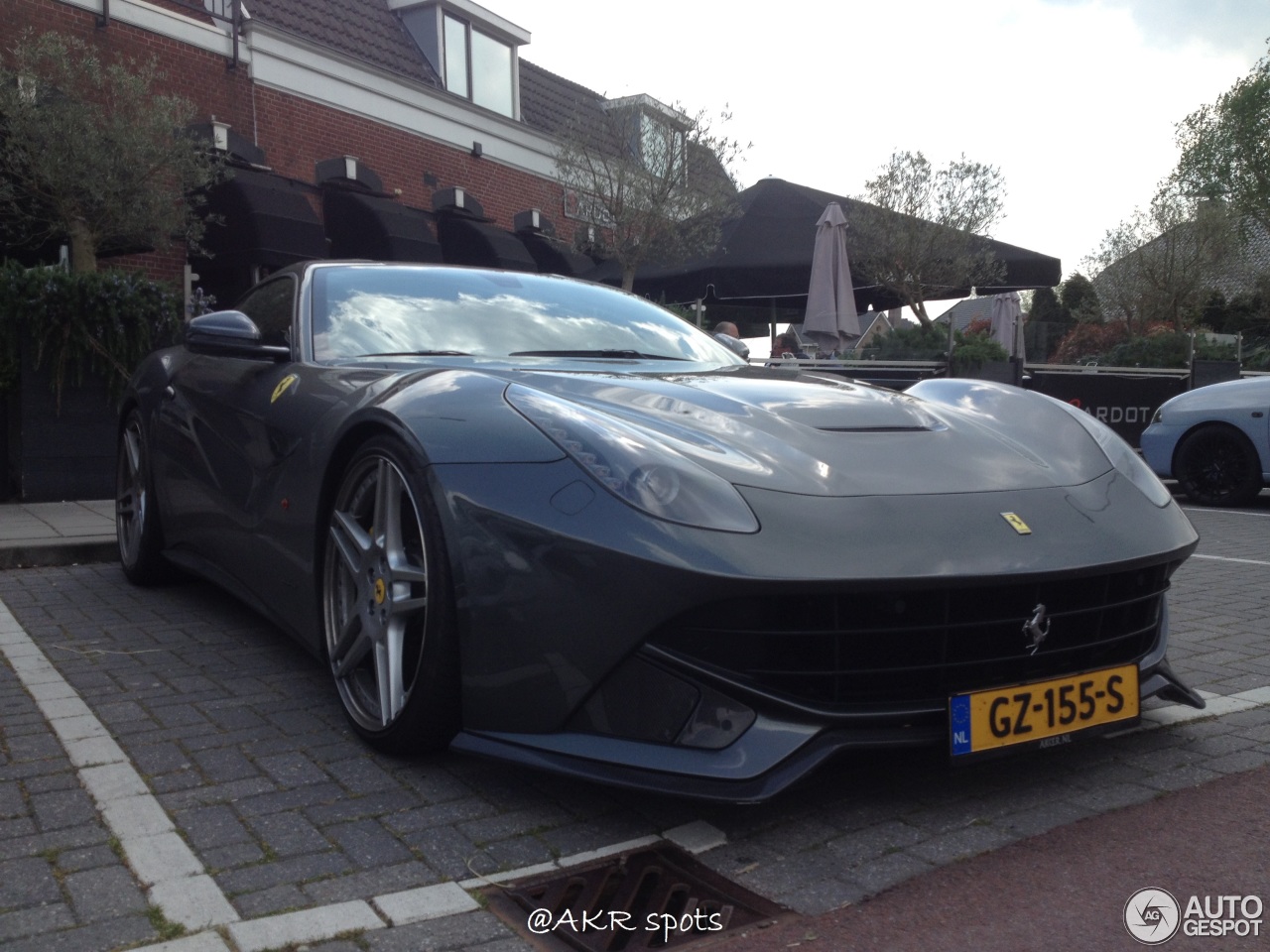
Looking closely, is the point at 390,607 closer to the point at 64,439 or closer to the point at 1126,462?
the point at 1126,462

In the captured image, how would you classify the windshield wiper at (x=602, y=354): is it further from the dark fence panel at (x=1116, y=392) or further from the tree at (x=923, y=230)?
the tree at (x=923, y=230)

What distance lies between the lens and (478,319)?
12.3ft

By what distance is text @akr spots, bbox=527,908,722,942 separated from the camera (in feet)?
6.72

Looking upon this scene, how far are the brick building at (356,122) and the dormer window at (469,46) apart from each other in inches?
1.1

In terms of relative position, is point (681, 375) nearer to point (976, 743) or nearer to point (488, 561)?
point (488, 561)

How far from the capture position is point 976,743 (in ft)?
7.91

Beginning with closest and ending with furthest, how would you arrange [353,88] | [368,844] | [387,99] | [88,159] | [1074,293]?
1. [368,844]
2. [88,159]
3. [353,88]
4. [387,99]
5. [1074,293]

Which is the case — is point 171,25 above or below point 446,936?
above

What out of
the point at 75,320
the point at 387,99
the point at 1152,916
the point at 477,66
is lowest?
the point at 1152,916

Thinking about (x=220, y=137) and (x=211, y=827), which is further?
(x=220, y=137)

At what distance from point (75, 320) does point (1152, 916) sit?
7386 millimetres

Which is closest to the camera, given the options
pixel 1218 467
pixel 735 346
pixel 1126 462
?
pixel 1126 462

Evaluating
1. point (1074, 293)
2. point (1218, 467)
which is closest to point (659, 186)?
point (1218, 467)

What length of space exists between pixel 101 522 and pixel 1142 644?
551cm
